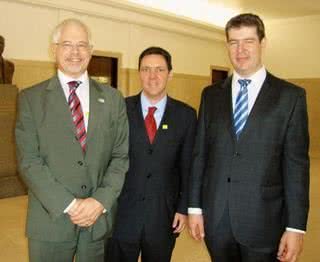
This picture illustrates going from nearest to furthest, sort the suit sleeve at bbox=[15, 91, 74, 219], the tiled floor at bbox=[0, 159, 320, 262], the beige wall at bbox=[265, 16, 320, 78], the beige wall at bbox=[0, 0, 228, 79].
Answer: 1. the suit sleeve at bbox=[15, 91, 74, 219]
2. the tiled floor at bbox=[0, 159, 320, 262]
3. the beige wall at bbox=[0, 0, 228, 79]
4. the beige wall at bbox=[265, 16, 320, 78]

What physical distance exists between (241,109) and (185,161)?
1.87 feet

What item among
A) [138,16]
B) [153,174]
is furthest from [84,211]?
[138,16]

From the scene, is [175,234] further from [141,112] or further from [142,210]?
[141,112]

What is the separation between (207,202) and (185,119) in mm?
595

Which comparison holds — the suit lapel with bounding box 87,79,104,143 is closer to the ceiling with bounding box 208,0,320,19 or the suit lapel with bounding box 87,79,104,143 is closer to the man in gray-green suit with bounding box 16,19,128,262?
the man in gray-green suit with bounding box 16,19,128,262

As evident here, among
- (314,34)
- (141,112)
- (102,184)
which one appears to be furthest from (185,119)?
(314,34)

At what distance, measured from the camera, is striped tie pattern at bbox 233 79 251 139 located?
7.04 ft

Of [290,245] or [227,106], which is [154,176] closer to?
[227,106]

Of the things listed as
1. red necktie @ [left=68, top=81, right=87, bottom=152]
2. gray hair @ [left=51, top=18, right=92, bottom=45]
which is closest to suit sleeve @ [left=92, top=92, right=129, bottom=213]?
red necktie @ [left=68, top=81, right=87, bottom=152]

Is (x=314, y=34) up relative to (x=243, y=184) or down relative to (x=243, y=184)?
up

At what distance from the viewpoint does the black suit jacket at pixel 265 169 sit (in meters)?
2.06

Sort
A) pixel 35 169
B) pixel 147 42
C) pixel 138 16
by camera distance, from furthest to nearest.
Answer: pixel 147 42 → pixel 138 16 → pixel 35 169

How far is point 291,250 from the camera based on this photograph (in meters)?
2.05

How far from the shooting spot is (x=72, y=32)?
2082 mm
